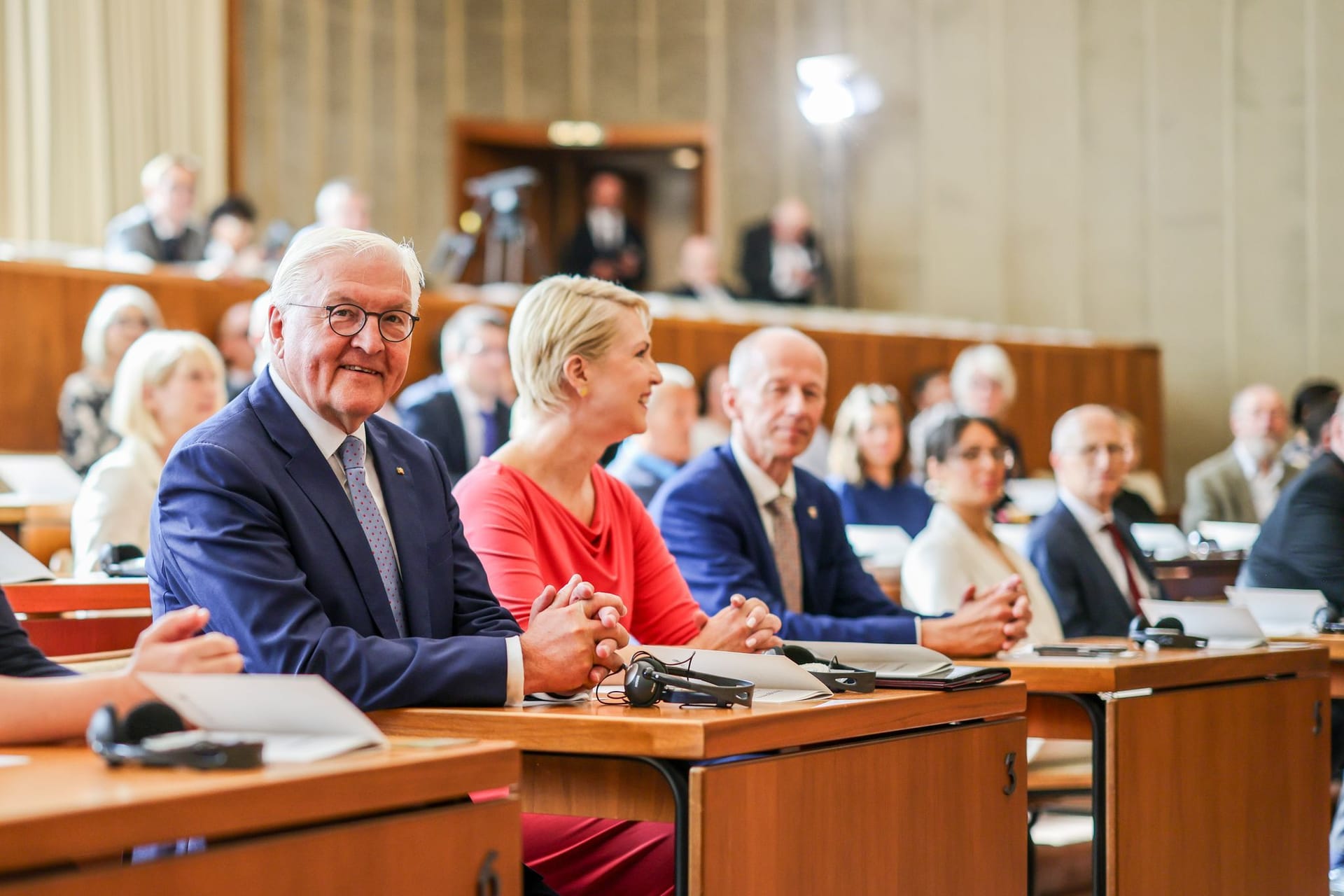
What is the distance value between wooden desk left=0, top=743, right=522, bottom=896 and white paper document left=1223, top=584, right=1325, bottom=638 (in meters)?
2.36

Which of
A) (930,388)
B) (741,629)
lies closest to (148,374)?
(741,629)

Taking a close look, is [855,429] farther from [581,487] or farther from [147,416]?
[581,487]

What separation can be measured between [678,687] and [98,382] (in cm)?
403

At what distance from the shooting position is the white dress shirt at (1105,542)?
145 inches

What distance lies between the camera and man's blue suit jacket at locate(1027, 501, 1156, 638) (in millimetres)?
3570

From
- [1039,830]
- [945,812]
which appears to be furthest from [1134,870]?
[1039,830]

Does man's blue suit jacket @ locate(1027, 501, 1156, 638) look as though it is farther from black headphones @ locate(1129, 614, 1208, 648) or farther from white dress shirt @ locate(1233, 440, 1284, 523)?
white dress shirt @ locate(1233, 440, 1284, 523)

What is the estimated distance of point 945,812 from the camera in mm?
1945

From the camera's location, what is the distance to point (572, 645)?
5.99 feet

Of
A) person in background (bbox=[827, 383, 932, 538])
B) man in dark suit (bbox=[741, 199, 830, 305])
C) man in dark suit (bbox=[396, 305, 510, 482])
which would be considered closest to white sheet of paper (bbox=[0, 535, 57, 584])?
man in dark suit (bbox=[396, 305, 510, 482])

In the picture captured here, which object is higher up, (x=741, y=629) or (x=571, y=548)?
(x=571, y=548)

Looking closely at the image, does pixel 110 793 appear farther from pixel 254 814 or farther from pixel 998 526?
pixel 998 526

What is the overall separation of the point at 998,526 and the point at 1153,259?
477 cm

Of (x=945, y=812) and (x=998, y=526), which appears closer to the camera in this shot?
(x=945, y=812)
